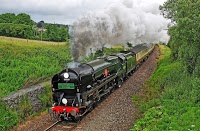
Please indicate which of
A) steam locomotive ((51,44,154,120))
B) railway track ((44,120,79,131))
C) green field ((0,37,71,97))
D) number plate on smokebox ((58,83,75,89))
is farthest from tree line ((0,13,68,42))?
railway track ((44,120,79,131))

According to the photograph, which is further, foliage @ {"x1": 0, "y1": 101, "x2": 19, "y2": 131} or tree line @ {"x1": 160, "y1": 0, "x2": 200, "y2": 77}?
tree line @ {"x1": 160, "y1": 0, "x2": 200, "y2": 77}

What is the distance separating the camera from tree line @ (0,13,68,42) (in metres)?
58.7

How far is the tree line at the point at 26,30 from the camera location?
58719 mm

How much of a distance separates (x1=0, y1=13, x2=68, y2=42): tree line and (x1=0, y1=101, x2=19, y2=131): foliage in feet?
150

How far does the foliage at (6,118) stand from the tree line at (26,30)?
45629 mm

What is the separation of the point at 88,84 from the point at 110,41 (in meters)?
6.71

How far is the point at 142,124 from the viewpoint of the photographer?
13.7m

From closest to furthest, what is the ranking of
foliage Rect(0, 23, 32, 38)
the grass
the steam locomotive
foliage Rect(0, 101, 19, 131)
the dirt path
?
the grass
foliage Rect(0, 101, 19, 131)
the dirt path
the steam locomotive
foliage Rect(0, 23, 32, 38)

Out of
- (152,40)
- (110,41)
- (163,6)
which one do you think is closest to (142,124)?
(110,41)

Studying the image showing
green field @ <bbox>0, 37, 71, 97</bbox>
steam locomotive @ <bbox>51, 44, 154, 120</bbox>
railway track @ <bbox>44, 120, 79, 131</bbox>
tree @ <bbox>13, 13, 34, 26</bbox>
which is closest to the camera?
railway track @ <bbox>44, 120, 79, 131</bbox>

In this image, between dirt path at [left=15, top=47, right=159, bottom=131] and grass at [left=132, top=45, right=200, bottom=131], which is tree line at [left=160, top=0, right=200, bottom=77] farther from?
dirt path at [left=15, top=47, right=159, bottom=131]

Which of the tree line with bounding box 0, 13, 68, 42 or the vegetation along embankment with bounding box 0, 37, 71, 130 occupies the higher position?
the tree line with bounding box 0, 13, 68, 42

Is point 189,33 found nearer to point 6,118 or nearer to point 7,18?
point 6,118

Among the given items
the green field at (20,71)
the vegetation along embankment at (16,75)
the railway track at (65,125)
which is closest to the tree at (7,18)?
the green field at (20,71)
